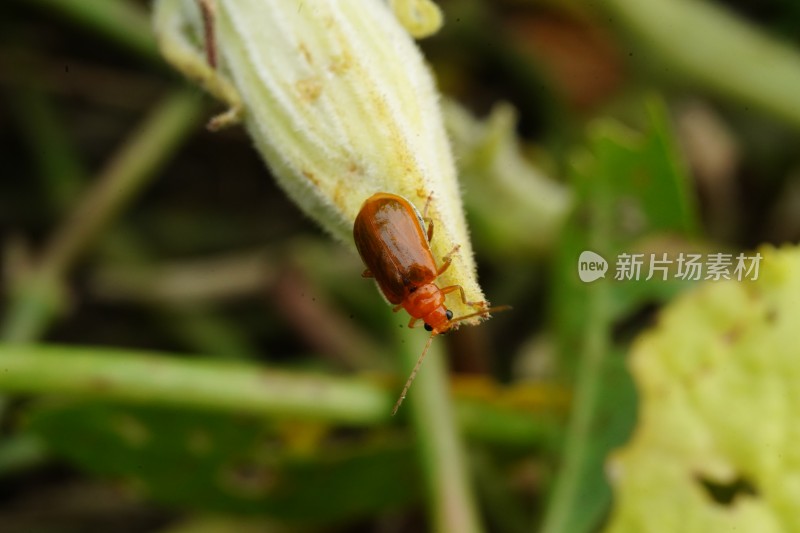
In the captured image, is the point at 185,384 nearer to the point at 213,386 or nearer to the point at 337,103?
the point at 213,386

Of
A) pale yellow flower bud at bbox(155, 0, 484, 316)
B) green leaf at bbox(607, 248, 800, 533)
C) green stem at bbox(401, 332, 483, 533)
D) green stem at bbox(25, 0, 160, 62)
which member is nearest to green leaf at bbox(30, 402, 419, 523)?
green stem at bbox(401, 332, 483, 533)

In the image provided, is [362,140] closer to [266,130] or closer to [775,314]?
[266,130]

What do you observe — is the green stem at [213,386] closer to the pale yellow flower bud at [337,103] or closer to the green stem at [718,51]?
the pale yellow flower bud at [337,103]

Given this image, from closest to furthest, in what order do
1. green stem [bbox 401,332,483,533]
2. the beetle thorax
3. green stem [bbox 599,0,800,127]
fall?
the beetle thorax < green stem [bbox 401,332,483,533] < green stem [bbox 599,0,800,127]

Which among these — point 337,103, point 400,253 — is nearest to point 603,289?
point 400,253

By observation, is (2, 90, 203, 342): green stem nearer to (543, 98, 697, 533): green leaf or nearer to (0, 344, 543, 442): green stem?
(0, 344, 543, 442): green stem

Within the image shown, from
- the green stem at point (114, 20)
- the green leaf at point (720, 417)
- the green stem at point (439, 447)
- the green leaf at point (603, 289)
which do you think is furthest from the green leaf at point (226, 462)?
the green stem at point (114, 20)

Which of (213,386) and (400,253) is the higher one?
(213,386)
